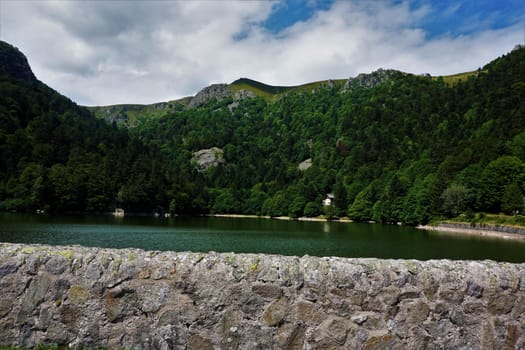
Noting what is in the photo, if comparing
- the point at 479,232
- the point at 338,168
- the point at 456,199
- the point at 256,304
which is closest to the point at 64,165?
the point at 338,168

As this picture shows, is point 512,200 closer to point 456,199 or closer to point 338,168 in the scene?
point 456,199

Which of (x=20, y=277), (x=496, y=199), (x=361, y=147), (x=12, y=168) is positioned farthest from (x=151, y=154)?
(x=20, y=277)

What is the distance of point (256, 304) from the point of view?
222 inches

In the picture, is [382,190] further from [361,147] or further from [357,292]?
[357,292]

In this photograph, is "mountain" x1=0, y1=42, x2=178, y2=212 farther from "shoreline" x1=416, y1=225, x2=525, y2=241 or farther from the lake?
"shoreline" x1=416, y1=225, x2=525, y2=241

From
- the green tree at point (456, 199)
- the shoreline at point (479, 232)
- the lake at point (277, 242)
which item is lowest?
the shoreline at point (479, 232)

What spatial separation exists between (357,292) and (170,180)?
510ft

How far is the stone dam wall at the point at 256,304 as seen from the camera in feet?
18.5

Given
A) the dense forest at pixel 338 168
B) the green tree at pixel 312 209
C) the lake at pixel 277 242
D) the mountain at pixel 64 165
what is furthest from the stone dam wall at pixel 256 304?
the green tree at pixel 312 209

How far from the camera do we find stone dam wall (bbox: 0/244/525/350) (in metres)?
5.65

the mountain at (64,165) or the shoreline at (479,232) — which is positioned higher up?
the mountain at (64,165)

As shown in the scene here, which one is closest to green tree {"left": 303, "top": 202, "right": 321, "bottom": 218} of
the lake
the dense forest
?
the dense forest

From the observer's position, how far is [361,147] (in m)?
191

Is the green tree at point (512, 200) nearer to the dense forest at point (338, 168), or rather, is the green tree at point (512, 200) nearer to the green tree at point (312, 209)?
the dense forest at point (338, 168)
